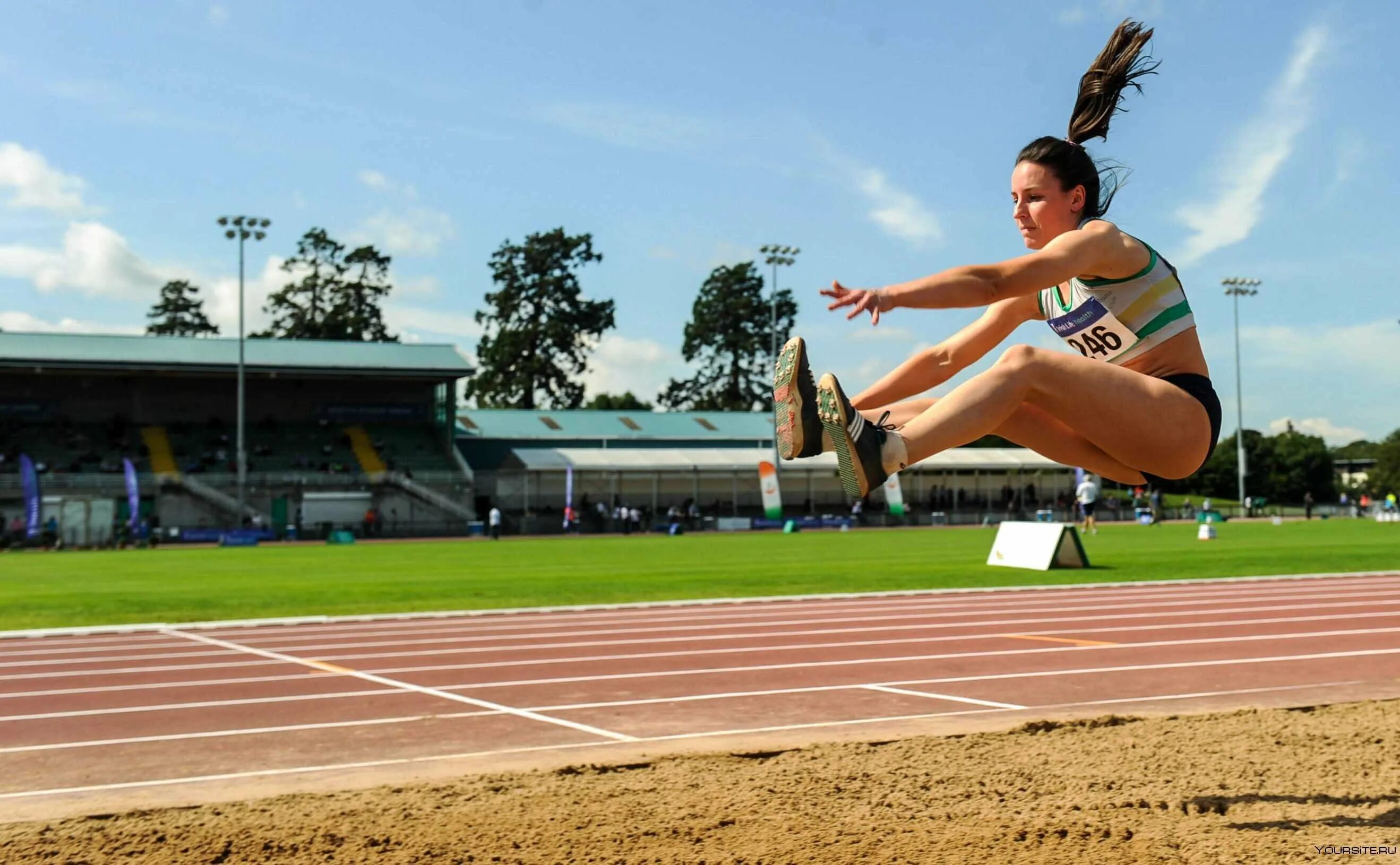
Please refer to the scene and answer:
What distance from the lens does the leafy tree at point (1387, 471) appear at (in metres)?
86.8

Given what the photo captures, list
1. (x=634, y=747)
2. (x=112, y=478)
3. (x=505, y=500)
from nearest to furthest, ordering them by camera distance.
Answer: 1. (x=634, y=747)
2. (x=112, y=478)
3. (x=505, y=500)

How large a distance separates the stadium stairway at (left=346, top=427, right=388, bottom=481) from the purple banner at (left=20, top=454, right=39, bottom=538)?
503 inches

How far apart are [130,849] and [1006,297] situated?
337 centimetres

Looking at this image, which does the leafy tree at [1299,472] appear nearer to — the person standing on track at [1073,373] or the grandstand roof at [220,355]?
the grandstand roof at [220,355]

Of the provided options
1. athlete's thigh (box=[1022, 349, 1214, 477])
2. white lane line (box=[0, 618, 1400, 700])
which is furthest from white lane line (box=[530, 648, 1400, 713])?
athlete's thigh (box=[1022, 349, 1214, 477])

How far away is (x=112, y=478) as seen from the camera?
40.8 meters

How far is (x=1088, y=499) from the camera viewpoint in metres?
25.1

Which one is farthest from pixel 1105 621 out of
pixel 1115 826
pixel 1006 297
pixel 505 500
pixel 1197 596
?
pixel 505 500

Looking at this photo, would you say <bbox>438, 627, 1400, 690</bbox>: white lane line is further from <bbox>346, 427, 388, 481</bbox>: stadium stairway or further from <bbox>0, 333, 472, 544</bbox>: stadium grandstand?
<bbox>346, 427, 388, 481</bbox>: stadium stairway

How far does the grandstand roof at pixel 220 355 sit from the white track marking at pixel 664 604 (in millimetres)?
34449

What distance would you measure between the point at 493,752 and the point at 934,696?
3115mm

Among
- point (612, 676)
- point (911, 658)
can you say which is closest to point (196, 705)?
point (612, 676)

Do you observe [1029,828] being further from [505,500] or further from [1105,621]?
[505,500]

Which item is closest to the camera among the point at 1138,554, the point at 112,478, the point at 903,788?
the point at 903,788
